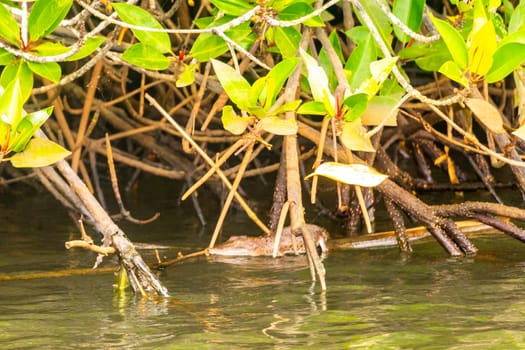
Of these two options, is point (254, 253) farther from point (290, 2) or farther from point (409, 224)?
point (290, 2)

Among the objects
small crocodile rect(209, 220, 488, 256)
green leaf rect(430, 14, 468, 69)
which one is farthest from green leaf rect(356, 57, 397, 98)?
small crocodile rect(209, 220, 488, 256)

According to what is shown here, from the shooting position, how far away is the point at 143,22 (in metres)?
2.62

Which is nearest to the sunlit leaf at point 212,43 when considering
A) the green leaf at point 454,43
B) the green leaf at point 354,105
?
the green leaf at point 354,105

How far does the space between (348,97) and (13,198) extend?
3.51 meters

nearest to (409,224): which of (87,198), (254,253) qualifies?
(254,253)

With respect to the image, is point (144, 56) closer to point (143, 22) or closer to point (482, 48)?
point (143, 22)

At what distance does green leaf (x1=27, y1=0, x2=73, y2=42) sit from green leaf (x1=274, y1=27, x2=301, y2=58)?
64cm

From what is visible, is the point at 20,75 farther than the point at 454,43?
Yes

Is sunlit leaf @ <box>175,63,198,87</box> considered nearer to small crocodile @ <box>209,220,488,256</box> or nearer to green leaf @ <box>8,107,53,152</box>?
green leaf @ <box>8,107,53,152</box>

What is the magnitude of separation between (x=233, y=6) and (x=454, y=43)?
0.52m

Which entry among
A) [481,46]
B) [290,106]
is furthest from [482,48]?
[290,106]

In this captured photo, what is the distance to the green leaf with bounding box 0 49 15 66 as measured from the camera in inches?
99.0

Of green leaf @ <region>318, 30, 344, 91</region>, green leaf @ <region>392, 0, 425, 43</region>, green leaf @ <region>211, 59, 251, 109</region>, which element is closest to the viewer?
green leaf @ <region>211, 59, 251, 109</region>

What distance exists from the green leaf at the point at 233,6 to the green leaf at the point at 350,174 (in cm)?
42
